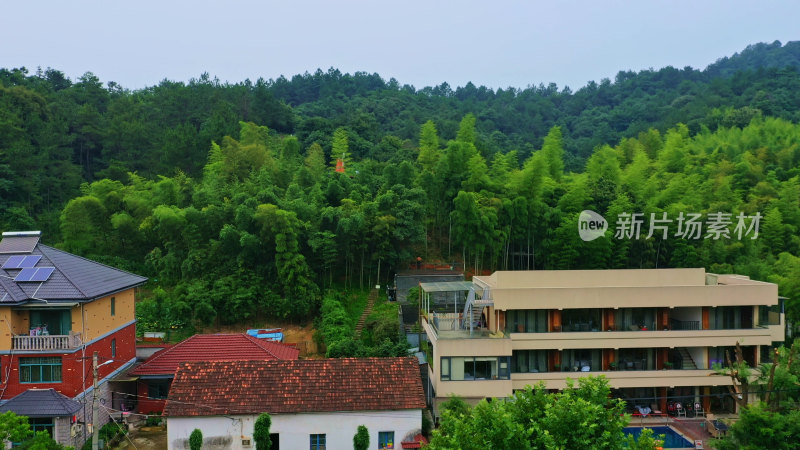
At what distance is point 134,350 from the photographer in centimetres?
1547

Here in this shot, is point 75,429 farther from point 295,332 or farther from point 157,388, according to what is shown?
point 295,332

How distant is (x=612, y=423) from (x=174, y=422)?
7.72 m

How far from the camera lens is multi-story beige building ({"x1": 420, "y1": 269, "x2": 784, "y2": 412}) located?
14336 millimetres

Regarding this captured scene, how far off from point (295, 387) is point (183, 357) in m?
3.78

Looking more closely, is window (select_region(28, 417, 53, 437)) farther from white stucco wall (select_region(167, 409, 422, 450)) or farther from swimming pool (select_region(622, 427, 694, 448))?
swimming pool (select_region(622, 427, 694, 448))

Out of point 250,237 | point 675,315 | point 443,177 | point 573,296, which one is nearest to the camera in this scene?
point 573,296

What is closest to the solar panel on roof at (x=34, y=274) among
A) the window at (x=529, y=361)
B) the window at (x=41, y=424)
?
the window at (x=41, y=424)

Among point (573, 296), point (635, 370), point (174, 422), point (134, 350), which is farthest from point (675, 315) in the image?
point (134, 350)

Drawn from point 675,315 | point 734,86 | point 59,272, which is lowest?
point 675,315

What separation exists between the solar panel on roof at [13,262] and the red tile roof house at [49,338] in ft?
0.04

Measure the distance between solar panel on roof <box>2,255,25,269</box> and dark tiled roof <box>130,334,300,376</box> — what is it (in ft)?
10.6

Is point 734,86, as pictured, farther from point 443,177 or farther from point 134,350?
point 134,350

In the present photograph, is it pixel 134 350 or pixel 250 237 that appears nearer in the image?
pixel 134 350

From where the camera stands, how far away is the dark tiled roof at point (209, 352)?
14.3 m
